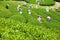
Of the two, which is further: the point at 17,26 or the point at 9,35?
the point at 17,26

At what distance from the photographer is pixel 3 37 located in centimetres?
1870

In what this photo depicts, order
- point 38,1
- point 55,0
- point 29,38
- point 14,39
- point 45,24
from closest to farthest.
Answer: point 14,39, point 29,38, point 45,24, point 38,1, point 55,0

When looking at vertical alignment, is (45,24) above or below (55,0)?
above

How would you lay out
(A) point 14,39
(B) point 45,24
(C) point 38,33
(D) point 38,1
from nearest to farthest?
(A) point 14,39 < (C) point 38,33 < (B) point 45,24 < (D) point 38,1

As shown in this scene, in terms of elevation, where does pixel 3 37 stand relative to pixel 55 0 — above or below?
above

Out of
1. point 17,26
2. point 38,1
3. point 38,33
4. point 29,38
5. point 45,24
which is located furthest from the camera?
point 38,1

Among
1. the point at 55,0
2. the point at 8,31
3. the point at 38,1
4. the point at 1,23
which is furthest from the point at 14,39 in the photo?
the point at 55,0

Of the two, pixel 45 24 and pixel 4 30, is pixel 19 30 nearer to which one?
pixel 4 30

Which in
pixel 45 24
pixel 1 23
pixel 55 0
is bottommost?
pixel 55 0

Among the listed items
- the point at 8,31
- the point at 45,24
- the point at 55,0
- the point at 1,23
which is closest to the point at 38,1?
the point at 55,0

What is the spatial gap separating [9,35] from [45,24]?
15257mm

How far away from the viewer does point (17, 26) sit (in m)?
23.0

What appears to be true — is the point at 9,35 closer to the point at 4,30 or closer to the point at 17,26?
the point at 4,30

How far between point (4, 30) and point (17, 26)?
2.58m
